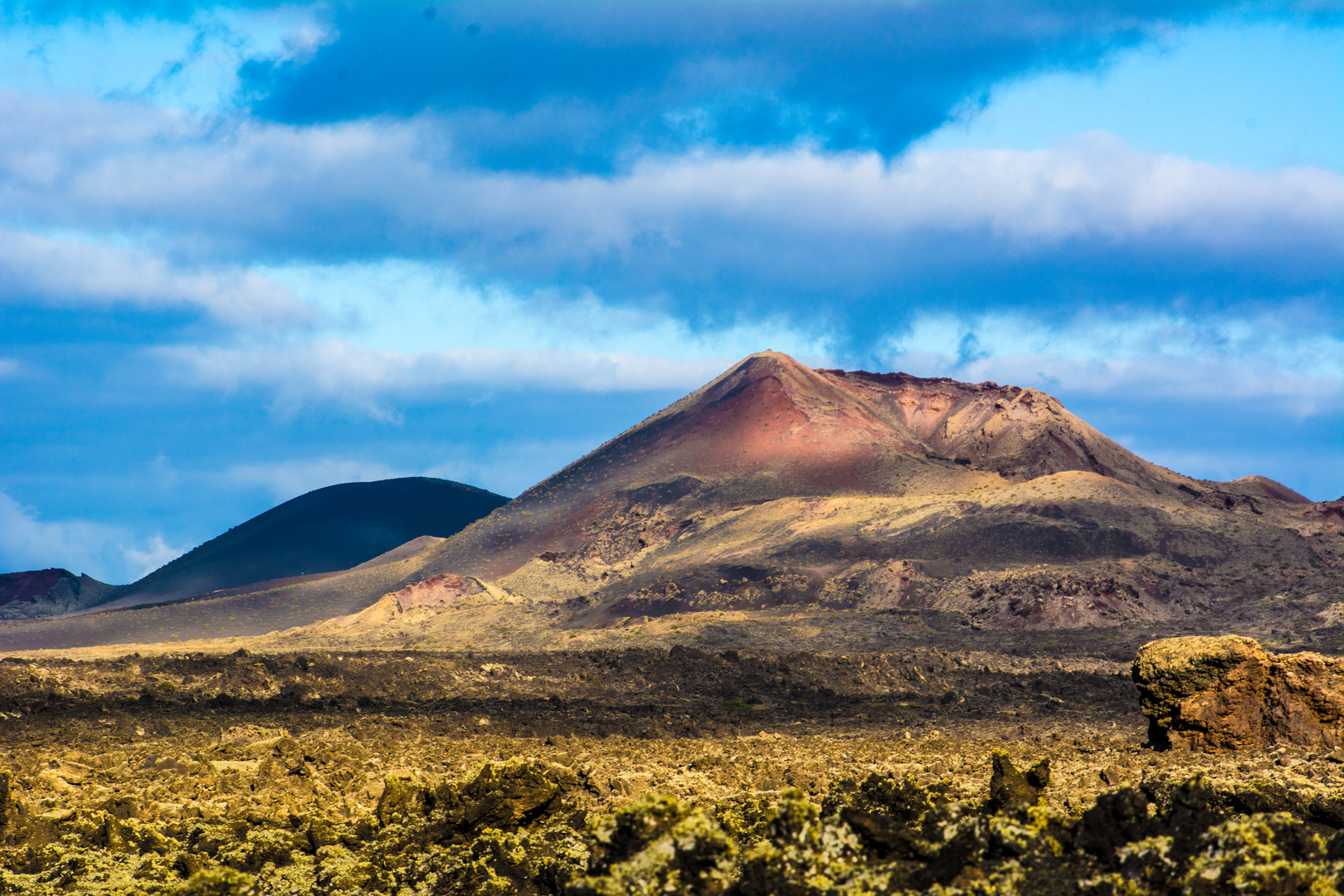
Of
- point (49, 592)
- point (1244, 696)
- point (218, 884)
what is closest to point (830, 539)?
point (1244, 696)

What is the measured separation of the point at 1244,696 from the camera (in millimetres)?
13797

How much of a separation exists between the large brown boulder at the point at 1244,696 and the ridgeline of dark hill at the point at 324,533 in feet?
307

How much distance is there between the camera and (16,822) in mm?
10211

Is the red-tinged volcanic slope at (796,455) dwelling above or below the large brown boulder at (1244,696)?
above

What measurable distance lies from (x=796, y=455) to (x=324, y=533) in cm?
6019

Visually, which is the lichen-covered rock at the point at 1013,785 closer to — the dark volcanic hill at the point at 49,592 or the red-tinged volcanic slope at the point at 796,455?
the red-tinged volcanic slope at the point at 796,455

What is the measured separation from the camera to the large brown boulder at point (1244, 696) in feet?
44.8

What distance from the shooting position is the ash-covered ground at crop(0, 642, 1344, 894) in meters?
5.92

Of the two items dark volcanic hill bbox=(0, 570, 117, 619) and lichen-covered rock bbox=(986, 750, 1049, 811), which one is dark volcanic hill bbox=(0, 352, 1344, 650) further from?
dark volcanic hill bbox=(0, 570, 117, 619)

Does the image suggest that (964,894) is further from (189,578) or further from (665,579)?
(189,578)

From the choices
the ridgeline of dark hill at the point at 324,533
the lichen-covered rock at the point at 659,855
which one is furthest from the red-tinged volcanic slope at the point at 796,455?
the lichen-covered rock at the point at 659,855

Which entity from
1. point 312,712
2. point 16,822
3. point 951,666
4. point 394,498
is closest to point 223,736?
point 312,712

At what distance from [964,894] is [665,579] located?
1700 inches

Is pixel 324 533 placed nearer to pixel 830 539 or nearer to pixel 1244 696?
pixel 830 539
